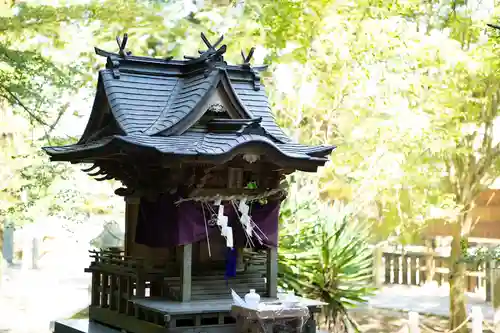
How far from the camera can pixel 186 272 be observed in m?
6.68

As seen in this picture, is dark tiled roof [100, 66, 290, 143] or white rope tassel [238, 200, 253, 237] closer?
dark tiled roof [100, 66, 290, 143]

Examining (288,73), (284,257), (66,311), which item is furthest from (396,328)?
(66,311)

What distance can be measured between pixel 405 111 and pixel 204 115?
5.32 m

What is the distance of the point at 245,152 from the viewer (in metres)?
6.37

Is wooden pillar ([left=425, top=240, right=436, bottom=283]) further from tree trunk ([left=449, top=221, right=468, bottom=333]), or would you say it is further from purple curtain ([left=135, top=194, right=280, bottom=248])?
purple curtain ([left=135, top=194, right=280, bottom=248])

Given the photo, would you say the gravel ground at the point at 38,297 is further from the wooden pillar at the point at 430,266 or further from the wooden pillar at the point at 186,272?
the wooden pillar at the point at 430,266

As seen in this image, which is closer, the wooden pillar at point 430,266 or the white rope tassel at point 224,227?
the white rope tassel at point 224,227

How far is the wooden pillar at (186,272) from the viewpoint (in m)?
6.64

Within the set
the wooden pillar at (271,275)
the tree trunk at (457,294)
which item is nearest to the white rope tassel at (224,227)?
the wooden pillar at (271,275)

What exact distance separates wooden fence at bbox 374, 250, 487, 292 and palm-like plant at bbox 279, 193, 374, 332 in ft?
22.8

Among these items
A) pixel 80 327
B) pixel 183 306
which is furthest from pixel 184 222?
pixel 80 327

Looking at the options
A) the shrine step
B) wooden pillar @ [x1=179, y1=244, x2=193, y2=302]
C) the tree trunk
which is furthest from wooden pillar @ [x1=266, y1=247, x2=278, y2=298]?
the tree trunk

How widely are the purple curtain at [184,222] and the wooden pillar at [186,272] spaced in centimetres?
11

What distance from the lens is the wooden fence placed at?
1678cm
